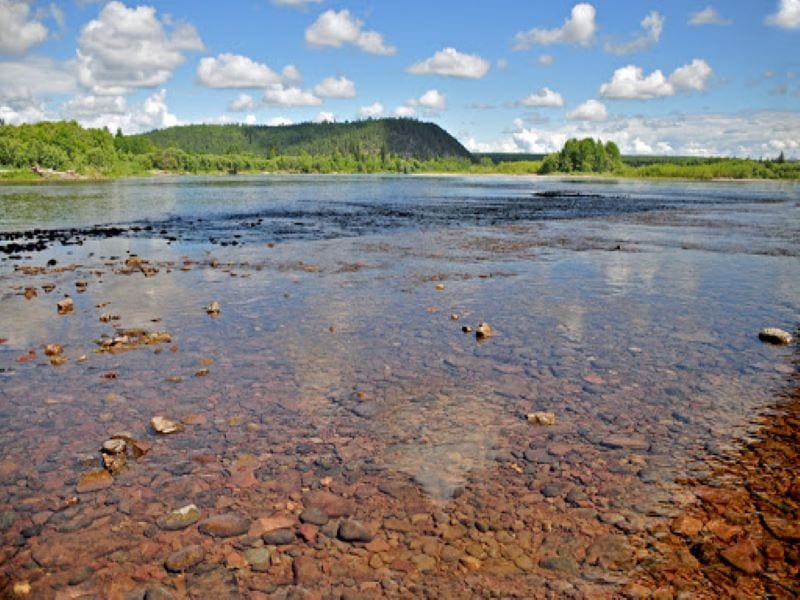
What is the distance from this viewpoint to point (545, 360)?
13.9 m

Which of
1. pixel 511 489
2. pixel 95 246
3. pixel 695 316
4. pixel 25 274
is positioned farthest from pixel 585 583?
pixel 95 246

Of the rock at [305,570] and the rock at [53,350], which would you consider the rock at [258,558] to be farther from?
the rock at [53,350]

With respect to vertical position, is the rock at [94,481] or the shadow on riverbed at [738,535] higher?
the rock at [94,481]

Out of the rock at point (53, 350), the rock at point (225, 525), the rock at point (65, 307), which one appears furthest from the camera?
the rock at point (65, 307)

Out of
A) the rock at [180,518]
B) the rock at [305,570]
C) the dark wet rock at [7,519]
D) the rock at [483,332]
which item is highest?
the rock at [483,332]

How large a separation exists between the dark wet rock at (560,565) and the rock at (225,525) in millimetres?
3761

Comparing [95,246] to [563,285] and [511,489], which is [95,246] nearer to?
[563,285]

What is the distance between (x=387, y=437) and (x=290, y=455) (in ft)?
5.54

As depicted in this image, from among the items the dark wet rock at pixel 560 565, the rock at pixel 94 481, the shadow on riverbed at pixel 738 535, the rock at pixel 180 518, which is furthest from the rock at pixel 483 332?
the rock at pixel 94 481

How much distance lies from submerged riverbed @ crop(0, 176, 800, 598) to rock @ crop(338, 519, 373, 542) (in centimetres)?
3

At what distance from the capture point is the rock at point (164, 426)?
9.86 m

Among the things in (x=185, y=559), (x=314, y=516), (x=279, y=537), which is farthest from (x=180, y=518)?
(x=314, y=516)

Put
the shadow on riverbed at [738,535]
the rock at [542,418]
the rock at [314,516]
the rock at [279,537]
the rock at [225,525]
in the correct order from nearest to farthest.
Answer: the shadow on riverbed at [738,535] < the rock at [279,537] < the rock at [225,525] < the rock at [314,516] < the rock at [542,418]

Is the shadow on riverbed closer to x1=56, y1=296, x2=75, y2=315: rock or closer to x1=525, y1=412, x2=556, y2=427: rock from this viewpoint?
x1=525, y1=412, x2=556, y2=427: rock
